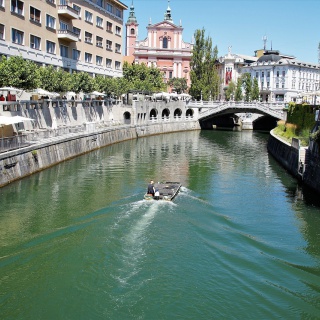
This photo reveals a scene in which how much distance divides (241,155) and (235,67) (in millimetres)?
100840

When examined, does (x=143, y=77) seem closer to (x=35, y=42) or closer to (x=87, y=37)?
(x=87, y=37)

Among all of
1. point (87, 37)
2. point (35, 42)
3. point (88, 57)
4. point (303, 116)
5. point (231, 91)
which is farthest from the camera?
point (231, 91)

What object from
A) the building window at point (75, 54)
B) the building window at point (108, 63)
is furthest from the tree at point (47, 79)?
the building window at point (108, 63)

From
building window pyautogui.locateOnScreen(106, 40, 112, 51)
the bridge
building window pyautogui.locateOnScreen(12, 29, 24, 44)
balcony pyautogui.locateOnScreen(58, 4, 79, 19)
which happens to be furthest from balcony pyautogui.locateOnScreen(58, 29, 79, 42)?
the bridge

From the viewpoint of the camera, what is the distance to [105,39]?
89250 millimetres

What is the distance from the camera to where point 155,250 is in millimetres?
24219

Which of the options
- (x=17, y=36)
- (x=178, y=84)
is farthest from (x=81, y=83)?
(x=178, y=84)

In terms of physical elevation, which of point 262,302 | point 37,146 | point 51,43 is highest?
point 51,43

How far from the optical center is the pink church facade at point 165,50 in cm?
13938

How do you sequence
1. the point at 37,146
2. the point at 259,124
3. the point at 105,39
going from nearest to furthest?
the point at 37,146 → the point at 105,39 → the point at 259,124

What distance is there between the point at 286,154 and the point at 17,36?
36.2m

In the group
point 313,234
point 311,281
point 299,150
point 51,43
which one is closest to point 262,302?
point 311,281

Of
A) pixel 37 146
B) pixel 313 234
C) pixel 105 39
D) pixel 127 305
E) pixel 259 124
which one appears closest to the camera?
pixel 127 305

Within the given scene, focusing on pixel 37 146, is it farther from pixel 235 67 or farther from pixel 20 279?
pixel 235 67
